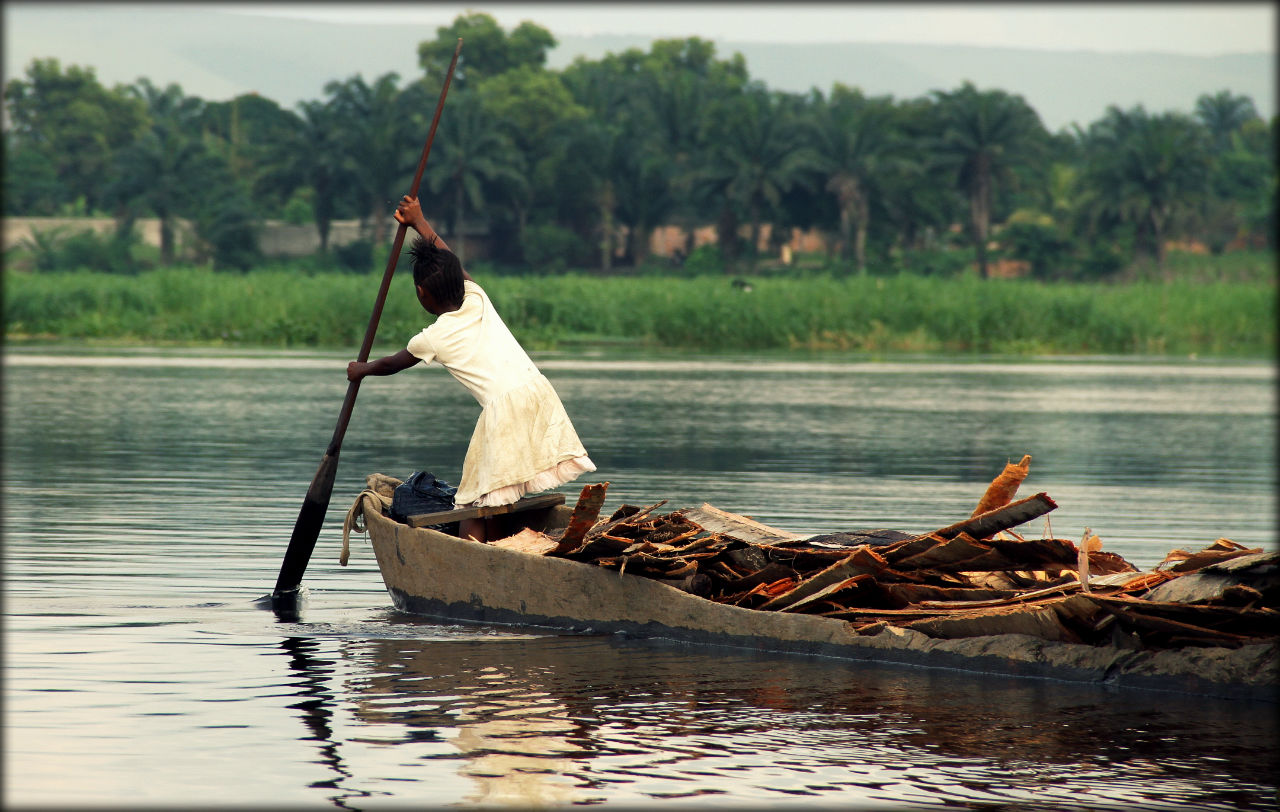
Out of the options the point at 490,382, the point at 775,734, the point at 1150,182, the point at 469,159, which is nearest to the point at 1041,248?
the point at 1150,182

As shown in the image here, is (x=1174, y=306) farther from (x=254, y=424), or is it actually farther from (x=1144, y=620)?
(x=1144, y=620)

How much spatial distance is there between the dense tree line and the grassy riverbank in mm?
24406

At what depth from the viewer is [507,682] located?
7090 millimetres

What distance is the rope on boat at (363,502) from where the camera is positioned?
9133 millimetres

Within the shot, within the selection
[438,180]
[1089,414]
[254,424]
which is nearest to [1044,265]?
[438,180]

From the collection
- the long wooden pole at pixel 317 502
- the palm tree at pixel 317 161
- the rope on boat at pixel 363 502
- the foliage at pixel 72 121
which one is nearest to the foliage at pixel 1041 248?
the palm tree at pixel 317 161

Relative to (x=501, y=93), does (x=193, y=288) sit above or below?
below

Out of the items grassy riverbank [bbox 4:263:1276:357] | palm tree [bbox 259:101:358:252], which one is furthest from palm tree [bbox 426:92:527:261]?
grassy riverbank [bbox 4:263:1276:357]

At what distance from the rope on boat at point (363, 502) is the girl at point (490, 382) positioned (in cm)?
72

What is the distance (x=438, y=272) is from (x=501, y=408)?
0.73 metres

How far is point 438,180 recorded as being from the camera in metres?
68.8

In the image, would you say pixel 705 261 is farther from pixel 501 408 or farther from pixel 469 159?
pixel 501 408

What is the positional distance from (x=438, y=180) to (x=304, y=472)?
179 feet

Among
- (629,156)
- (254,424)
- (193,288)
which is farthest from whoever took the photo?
(629,156)
